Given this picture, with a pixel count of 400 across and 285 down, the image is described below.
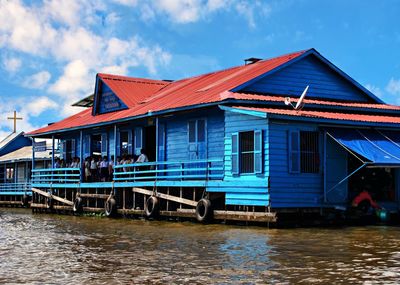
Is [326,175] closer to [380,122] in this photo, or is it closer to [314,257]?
[380,122]

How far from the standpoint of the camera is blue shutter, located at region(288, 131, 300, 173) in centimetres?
1950

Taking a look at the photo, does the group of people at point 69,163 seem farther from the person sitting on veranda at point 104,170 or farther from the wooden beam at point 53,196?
the person sitting on veranda at point 104,170

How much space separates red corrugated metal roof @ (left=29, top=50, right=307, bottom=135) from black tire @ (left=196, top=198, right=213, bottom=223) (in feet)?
10.8

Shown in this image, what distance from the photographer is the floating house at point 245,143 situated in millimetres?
19391

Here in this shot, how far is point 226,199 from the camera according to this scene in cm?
2056

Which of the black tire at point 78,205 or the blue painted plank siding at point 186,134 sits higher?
the blue painted plank siding at point 186,134

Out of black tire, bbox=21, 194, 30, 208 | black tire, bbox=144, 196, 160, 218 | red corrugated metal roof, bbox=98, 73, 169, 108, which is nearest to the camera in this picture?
black tire, bbox=144, 196, 160, 218

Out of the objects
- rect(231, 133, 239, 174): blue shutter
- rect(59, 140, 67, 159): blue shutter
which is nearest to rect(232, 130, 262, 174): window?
rect(231, 133, 239, 174): blue shutter

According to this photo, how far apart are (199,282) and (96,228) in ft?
37.9

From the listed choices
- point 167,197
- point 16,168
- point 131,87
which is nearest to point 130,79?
point 131,87

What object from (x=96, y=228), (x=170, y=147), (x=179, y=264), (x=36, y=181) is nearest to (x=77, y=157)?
(x=36, y=181)

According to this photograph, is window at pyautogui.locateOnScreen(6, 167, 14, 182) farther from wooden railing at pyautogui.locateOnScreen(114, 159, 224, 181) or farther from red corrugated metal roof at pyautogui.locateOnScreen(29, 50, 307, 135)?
wooden railing at pyautogui.locateOnScreen(114, 159, 224, 181)

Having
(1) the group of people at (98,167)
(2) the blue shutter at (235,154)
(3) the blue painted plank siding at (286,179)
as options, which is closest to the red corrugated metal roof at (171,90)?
(2) the blue shutter at (235,154)

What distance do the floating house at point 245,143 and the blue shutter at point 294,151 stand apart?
0.10ft
